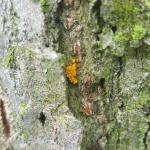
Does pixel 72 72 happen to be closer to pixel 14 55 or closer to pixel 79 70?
pixel 79 70

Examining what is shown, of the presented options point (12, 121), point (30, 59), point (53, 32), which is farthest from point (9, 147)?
point (53, 32)

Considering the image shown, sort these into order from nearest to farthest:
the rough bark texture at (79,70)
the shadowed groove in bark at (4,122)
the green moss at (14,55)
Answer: the rough bark texture at (79,70) → the green moss at (14,55) → the shadowed groove in bark at (4,122)

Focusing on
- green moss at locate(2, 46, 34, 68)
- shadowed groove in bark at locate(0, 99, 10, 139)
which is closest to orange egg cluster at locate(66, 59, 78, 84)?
green moss at locate(2, 46, 34, 68)

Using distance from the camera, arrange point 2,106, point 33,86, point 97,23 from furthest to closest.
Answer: point 2,106 < point 33,86 < point 97,23

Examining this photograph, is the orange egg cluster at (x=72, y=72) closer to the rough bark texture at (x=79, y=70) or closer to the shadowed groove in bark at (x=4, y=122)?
the rough bark texture at (x=79, y=70)

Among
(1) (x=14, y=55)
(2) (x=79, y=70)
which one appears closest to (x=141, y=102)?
(2) (x=79, y=70)

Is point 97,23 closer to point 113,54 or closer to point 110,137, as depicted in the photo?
point 113,54

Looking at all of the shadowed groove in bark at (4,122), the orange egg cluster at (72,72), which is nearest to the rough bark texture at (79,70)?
the orange egg cluster at (72,72)

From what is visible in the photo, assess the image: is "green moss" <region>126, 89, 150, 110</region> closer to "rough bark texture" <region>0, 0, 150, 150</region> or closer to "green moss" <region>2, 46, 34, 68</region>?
"rough bark texture" <region>0, 0, 150, 150</region>
